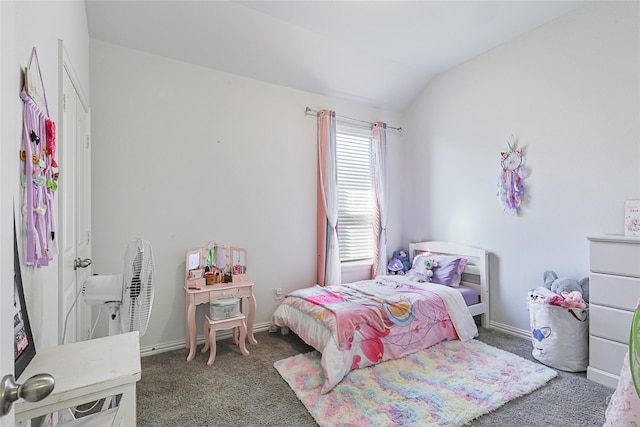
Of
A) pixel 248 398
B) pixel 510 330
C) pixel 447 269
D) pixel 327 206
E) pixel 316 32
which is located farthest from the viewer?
pixel 327 206

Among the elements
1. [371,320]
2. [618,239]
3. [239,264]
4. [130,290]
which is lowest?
[371,320]

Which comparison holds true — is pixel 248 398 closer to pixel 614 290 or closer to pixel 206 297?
pixel 206 297

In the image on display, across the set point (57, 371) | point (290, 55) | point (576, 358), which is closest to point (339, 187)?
point (290, 55)

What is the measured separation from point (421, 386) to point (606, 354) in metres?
1.44

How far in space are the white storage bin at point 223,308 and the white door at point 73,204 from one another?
2.96 feet

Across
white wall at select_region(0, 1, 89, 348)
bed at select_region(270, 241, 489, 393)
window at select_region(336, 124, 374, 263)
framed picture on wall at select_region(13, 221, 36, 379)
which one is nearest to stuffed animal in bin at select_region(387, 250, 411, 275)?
window at select_region(336, 124, 374, 263)

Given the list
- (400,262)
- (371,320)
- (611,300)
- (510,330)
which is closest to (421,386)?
(371,320)

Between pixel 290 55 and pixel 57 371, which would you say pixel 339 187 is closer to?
pixel 290 55

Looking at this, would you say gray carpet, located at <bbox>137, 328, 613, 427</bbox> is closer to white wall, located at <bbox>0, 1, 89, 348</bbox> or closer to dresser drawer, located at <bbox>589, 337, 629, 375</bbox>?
dresser drawer, located at <bbox>589, 337, 629, 375</bbox>

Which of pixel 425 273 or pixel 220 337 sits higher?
pixel 425 273

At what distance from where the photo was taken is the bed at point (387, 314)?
2400 mm

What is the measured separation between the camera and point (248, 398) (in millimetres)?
2113

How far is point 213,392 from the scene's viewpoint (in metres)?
2.18

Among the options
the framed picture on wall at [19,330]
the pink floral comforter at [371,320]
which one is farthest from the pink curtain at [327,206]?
the framed picture on wall at [19,330]
